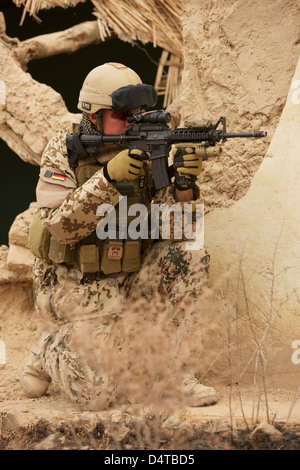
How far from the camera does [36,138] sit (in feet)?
15.4

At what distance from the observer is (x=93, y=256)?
346 centimetres

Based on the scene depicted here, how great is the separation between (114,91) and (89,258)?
0.87 m

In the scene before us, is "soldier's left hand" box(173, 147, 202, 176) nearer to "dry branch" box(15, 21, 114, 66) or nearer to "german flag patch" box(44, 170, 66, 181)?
"german flag patch" box(44, 170, 66, 181)

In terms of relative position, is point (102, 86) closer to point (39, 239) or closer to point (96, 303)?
point (39, 239)

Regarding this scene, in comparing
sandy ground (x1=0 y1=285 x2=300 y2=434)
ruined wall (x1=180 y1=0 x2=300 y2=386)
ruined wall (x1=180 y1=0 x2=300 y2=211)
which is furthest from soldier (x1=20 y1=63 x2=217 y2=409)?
ruined wall (x1=180 y1=0 x2=300 y2=211)

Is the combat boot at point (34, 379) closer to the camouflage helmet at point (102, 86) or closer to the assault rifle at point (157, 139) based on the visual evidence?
the assault rifle at point (157, 139)

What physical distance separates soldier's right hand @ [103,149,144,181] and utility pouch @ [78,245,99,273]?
0.49 meters

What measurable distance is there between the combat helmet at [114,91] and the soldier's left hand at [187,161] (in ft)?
1.20

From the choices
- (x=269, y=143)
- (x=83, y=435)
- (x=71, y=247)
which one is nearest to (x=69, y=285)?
(x=71, y=247)

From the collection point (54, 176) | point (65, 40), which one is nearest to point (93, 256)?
point (54, 176)

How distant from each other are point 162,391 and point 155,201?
121cm

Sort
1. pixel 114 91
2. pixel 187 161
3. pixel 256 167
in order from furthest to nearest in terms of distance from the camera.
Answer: pixel 256 167
pixel 114 91
pixel 187 161

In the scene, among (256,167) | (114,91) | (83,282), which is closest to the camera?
(114,91)

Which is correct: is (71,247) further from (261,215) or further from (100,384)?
(261,215)
